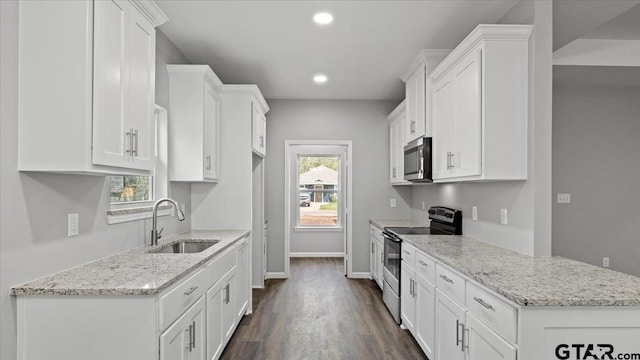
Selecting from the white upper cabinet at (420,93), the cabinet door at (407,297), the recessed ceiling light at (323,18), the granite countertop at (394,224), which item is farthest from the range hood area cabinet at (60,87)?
the granite countertop at (394,224)

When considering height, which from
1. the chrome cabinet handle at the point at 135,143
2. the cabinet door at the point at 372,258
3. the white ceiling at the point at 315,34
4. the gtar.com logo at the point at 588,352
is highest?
the white ceiling at the point at 315,34

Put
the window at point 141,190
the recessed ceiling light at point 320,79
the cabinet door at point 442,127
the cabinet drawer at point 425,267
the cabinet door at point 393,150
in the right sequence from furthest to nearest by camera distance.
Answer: the cabinet door at point 393,150 < the recessed ceiling light at point 320,79 < the cabinet door at point 442,127 < the cabinet drawer at point 425,267 < the window at point 141,190

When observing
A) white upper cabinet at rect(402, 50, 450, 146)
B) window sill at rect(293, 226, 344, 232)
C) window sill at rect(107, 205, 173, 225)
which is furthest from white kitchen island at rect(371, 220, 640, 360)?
window sill at rect(293, 226, 344, 232)

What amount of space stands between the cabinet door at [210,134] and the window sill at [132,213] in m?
0.52

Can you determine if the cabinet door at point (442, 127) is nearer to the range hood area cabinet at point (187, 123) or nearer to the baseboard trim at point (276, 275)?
the range hood area cabinet at point (187, 123)

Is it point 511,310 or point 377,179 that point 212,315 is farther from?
point 377,179

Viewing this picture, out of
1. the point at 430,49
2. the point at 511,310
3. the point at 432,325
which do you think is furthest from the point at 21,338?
the point at 430,49

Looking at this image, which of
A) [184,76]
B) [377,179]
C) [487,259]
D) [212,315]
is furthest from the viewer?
[377,179]

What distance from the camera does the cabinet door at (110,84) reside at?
170cm

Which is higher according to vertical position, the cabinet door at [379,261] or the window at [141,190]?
the window at [141,190]

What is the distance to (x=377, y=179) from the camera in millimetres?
5590

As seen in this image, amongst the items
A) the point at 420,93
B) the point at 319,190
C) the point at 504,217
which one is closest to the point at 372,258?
the point at 319,190

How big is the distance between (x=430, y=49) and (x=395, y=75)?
85cm

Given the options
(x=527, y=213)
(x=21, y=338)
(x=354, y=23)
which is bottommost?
(x=21, y=338)
